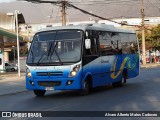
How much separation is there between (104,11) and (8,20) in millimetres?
115143

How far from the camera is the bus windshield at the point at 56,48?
1634 centimetres

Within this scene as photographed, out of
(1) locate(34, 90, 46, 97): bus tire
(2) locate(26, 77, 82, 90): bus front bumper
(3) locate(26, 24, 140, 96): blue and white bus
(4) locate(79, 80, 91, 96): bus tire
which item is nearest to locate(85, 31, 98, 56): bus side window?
(3) locate(26, 24, 140, 96): blue and white bus

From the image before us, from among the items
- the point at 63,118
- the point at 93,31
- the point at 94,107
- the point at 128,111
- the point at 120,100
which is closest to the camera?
the point at 63,118

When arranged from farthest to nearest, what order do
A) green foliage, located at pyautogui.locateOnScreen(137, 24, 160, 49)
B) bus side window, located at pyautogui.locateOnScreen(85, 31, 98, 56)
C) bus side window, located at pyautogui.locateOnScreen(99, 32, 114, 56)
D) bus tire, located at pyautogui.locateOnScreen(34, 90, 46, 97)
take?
1. green foliage, located at pyautogui.locateOnScreen(137, 24, 160, 49)
2. bus side window, located at pyautogui.locateOnScreen(99, 32, 114, 56)
3. bus side window, located at pyautogui.locateOnScreen(85, 31, 98, 56)
4. bus tire, located at pyautogui.locateOnScreen(34, 90, 46, 97)

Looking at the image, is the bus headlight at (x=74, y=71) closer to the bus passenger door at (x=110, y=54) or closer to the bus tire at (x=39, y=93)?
the bus tire at (x=39, y=93)

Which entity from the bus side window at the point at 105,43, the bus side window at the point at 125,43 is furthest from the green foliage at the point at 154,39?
the bus side window at the point at 105,43

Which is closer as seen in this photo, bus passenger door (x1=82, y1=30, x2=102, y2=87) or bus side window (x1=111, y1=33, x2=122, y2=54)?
bus passenger door (x1=82, y1=30, x2=102, y2=87)

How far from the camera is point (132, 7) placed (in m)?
167

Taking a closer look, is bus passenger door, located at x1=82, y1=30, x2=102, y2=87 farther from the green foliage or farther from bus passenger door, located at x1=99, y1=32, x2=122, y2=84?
the green foliage

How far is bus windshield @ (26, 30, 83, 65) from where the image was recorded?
16.3 m

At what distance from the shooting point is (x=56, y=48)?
1666 cm

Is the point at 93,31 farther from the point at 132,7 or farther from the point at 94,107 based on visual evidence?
the point at 132,7

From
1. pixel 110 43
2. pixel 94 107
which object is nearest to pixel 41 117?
pixel 94 107

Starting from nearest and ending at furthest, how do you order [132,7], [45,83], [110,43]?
[45,83]
[110,43]
[132,7]
